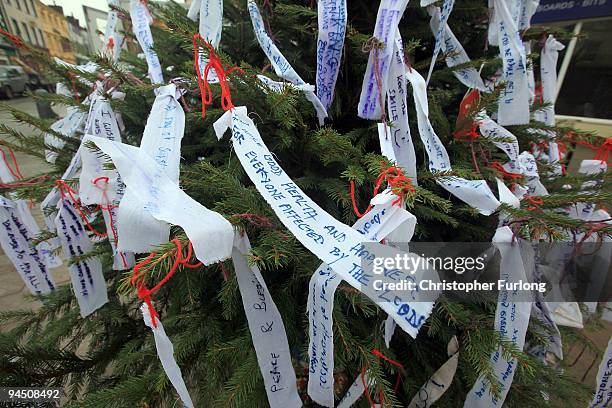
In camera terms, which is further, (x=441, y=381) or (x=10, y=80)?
(x=10, y=80)

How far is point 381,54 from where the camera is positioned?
96cm

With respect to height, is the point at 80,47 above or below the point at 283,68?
above

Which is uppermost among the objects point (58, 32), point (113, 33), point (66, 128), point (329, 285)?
point (58, 32)

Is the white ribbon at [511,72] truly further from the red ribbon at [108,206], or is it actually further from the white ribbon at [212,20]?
the red ribbon at [108,206]

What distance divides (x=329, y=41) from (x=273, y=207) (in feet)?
1.93

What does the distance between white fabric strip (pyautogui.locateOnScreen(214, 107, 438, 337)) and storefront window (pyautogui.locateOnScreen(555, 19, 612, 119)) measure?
633 centimetres

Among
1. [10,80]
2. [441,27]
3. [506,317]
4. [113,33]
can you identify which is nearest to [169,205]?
[506,317]

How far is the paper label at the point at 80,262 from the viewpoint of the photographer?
3.35ft

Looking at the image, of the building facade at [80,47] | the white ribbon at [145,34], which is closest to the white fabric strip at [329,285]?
the white ribbon at [145,34]

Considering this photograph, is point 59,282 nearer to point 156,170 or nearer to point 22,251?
point 22,251

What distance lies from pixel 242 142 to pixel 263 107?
1.11ft

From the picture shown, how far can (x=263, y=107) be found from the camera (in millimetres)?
1093

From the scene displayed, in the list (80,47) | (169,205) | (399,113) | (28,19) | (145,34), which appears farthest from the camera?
(28,19)

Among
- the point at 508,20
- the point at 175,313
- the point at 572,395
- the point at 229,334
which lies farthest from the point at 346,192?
the point at 572,395
